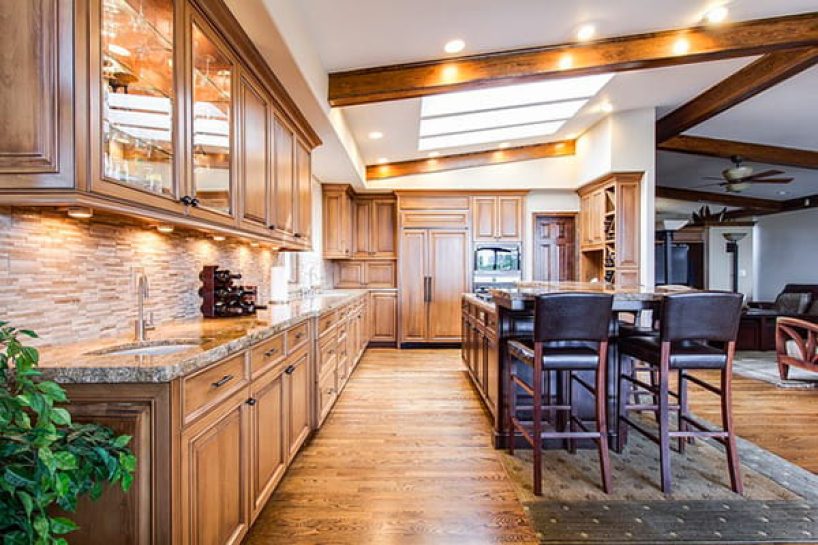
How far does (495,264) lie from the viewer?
6609 mm

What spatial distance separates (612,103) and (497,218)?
2226 millimetres

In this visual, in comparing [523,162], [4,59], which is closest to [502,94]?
[523,162]

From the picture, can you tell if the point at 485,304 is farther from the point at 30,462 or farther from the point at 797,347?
the point at 797,347

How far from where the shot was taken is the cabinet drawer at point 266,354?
190 cm

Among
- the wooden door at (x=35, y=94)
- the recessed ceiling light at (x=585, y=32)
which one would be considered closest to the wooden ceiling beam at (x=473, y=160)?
the recessed ceiling light at (x=585, y=32)

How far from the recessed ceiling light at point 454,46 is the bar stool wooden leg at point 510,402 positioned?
2.24m

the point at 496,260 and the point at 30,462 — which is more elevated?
the point at 496,260

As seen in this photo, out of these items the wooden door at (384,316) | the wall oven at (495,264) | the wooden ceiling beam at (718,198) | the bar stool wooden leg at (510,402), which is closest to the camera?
the bar stool wooden leg at (510,402)

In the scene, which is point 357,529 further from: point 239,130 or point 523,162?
point 523,162

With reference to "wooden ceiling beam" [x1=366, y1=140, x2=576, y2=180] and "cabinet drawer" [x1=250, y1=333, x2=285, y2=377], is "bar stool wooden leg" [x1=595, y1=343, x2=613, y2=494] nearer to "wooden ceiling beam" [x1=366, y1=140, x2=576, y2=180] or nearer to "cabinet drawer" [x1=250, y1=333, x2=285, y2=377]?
"cabinet drawer" [x1=250, y1=333, x2=285, y2=377]

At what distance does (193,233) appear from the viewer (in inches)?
96.7

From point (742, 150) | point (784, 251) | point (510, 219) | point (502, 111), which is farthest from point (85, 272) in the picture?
point (784, 251)

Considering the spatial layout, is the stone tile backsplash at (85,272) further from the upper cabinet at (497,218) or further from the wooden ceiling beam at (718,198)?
the wooden ceiling beam at (718,198)

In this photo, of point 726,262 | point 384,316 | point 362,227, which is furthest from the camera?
point 726,262
